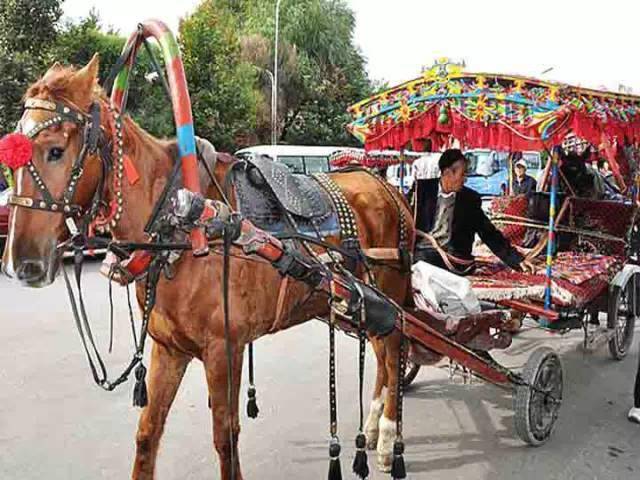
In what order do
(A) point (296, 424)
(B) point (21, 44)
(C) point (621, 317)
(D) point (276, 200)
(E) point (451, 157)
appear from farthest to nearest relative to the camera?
(B) point (21, 44) → (C) point (621, 317) → (E) point (451, 157) → (A) point (296, 424) → (D) point (276, 200)

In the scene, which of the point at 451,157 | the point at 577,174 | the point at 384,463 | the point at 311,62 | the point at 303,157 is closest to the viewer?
the point at 384,463

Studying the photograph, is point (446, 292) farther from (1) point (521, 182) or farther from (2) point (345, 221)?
(1) point (521, 182)

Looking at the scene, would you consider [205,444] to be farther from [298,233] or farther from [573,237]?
[573,237]

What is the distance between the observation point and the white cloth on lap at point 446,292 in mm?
3771

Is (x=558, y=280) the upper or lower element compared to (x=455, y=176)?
lower

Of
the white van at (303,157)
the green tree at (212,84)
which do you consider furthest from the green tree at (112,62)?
the white van at (303,157)

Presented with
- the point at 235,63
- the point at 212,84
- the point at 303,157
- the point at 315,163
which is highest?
the point at 235,63

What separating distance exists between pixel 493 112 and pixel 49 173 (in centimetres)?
269

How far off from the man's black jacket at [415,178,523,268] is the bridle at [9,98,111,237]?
9.15 ft

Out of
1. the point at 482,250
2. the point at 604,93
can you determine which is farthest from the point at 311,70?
the point at 604,93

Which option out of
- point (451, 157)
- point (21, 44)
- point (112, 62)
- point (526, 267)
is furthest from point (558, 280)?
point (112, 62)

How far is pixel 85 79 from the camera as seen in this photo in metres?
2.19

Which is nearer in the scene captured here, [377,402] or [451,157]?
[377,402]

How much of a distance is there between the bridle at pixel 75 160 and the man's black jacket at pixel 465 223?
2.79 metres
